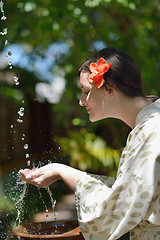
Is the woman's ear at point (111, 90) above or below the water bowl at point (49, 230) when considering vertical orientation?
above

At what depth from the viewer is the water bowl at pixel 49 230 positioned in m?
1.42

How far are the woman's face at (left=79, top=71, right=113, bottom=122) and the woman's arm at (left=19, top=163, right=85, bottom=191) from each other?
10.0 inches

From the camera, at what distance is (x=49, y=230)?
1.73m

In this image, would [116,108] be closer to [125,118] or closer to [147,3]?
[125,118]

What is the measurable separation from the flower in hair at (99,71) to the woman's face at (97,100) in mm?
31

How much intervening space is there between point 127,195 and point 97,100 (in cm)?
43

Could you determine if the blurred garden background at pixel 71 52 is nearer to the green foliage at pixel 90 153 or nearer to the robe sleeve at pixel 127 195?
the green foliage at pixel 90 153

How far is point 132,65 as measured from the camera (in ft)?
4.90

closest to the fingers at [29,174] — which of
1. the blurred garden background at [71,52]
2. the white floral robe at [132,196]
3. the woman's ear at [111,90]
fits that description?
the white floral robe at [132,196]

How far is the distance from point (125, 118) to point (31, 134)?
23.6 ft

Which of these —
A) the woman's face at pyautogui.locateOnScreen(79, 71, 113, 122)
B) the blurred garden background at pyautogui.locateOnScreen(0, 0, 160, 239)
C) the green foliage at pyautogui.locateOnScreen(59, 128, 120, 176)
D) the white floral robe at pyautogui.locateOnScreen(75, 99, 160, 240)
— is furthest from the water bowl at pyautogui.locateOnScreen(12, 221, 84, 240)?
the green foliage at pyautogui.locateOnScreen(59, 128, 120, 176)

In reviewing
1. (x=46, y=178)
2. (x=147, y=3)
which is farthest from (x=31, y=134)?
(x=46, y=178)

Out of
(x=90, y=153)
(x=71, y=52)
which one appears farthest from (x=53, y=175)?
(x=71, y=52)

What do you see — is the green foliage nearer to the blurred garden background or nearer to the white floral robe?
the blurred garden background
